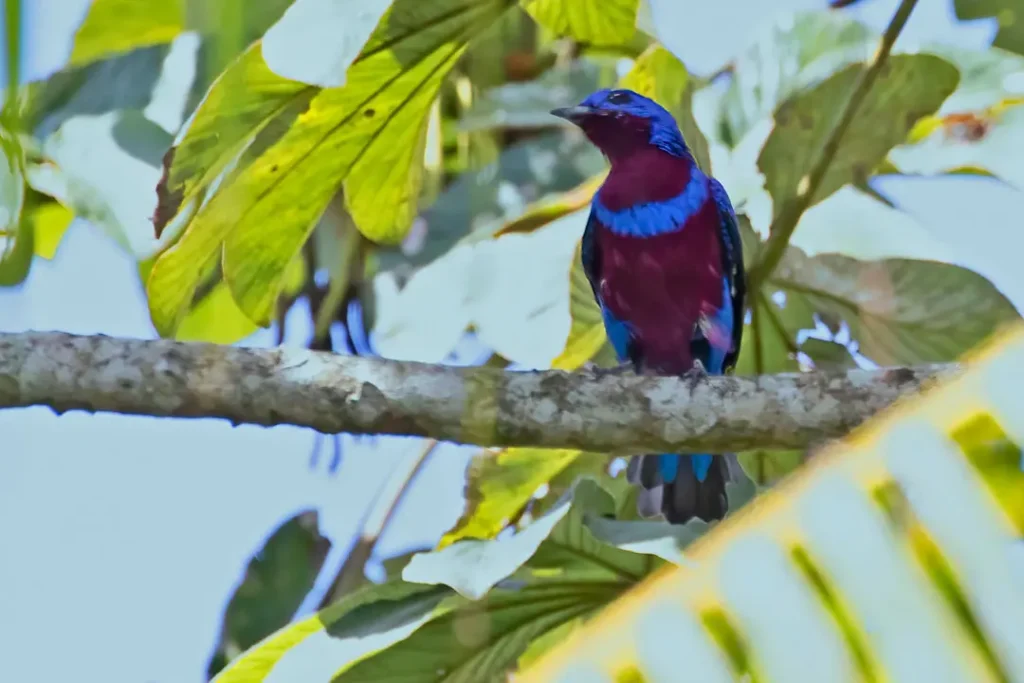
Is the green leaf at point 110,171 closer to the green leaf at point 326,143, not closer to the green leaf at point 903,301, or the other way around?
the green leaf at point 326,143

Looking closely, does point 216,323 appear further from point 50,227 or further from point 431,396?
point 431,396

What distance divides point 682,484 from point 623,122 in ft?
2.53

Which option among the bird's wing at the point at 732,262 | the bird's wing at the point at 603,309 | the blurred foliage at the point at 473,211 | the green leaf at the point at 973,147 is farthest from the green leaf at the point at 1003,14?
the bird's wing at the point at 603,309

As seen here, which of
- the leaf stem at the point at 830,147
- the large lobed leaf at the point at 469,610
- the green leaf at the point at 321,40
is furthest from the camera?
the leaf stem at the point at 830,147

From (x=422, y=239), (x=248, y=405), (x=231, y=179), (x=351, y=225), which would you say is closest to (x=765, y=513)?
(x=248, y=405)

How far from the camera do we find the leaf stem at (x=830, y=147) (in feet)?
6.65

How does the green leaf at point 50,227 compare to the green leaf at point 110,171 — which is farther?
the green leaf at point 50,227

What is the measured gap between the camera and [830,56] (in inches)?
88.1

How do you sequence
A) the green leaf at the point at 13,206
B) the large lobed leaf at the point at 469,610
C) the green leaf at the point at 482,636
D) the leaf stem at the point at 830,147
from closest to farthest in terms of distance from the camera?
1. the green leaf at the point at 13,206
2. the large lobed leaf at the point at 469,610
3. the green leaf at the point at 482,636
4. the leaf stem at the point at 830,147

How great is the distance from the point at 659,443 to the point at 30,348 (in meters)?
0.87

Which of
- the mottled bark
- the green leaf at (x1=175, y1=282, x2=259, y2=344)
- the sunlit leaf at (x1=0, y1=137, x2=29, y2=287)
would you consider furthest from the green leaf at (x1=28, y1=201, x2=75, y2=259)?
the mottled bark

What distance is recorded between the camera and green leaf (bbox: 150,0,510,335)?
1959 millimetres

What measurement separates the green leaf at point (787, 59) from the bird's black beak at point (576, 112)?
0.96 ft

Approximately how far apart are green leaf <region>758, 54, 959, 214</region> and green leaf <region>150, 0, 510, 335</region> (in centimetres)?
56
